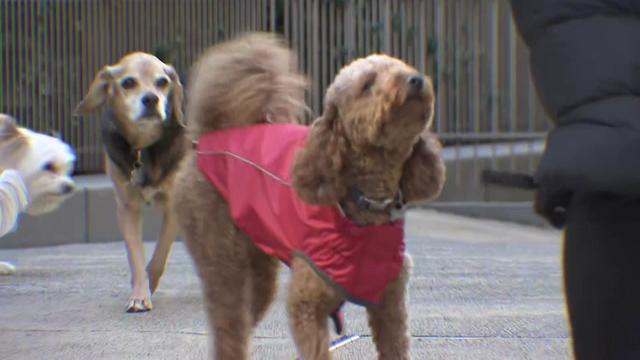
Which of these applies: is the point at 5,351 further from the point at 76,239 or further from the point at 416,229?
the point at 416,229

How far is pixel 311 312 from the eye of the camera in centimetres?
372

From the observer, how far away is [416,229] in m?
11.5

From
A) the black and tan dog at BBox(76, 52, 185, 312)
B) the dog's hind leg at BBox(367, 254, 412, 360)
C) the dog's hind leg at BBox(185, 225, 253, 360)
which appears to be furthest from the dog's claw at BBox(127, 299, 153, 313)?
the dog's hind leg at BBox(367, 254, 412, 360)

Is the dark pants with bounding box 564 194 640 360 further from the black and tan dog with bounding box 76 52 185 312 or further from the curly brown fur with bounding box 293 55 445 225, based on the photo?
the black and tan dog with bounding box 76 52 185 312

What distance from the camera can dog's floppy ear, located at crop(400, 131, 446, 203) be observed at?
12.1 feet

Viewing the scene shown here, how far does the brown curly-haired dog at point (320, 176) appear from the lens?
3.56 metres

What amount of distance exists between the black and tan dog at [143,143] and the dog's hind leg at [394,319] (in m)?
3.06

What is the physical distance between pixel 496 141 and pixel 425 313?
727 cm

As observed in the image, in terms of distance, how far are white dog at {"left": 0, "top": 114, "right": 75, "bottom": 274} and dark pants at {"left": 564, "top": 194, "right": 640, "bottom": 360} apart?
8.93ft

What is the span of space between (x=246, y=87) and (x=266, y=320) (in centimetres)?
196

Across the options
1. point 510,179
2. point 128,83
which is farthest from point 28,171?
point 510,179

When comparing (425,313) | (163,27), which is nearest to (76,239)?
(163,27)

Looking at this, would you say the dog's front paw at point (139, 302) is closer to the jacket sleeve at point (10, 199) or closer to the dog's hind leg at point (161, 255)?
the dog's hind leg at point (161, 255)

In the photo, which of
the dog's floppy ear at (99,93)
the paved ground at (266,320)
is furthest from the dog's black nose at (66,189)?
the dog's floppy ear at (99,93)
